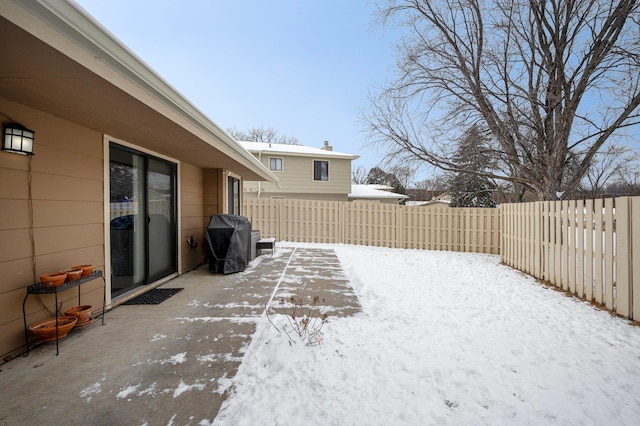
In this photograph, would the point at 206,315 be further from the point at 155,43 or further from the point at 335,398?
the point at 155,43

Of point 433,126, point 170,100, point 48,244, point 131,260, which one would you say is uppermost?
point 433,126

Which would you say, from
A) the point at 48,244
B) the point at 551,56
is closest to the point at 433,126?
the point at 551,56

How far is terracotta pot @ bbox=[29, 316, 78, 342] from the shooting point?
2.38m

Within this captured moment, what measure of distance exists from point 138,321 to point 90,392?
1.26m

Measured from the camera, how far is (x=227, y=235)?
5.13m

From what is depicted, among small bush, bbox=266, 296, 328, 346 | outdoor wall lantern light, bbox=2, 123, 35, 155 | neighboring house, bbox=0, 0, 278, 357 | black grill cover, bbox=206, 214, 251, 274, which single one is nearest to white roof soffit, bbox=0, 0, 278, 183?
neighboring house, bbox=0, 0, 278, 357

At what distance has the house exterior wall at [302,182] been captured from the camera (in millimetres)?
14602

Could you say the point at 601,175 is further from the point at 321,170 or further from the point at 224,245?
the point at 224,245

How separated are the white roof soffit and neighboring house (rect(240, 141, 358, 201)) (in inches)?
468

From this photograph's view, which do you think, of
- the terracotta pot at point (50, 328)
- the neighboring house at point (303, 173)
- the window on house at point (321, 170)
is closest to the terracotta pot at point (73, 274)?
the terracotta pot at point (50, 328)

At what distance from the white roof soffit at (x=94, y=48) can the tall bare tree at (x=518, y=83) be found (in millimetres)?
7016

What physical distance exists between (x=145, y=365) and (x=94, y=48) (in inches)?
90.5

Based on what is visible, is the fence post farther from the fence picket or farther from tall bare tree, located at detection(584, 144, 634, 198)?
tall bare tree, located at detection(584, 144, 634, 198)

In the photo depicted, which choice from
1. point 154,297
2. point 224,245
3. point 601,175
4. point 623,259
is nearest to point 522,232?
point 623,259
